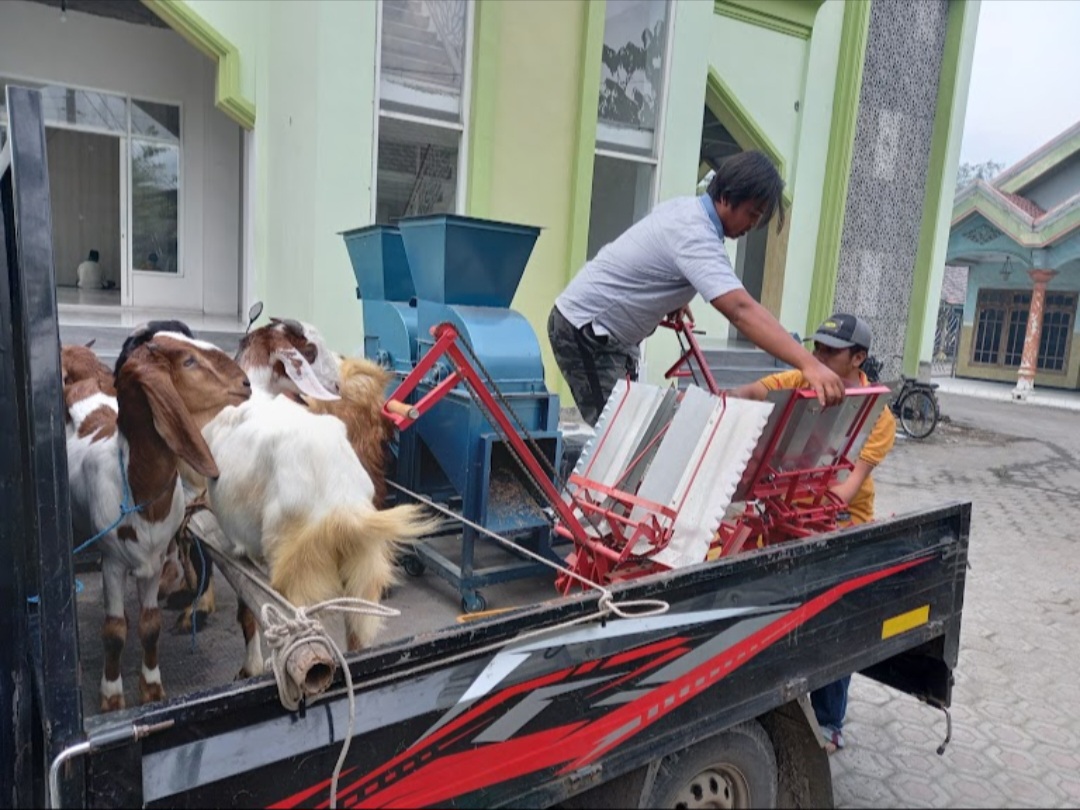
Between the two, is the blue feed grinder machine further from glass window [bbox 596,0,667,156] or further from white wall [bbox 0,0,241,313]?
white wall [bbox 0,0,241,313]

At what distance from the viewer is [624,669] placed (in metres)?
1.95

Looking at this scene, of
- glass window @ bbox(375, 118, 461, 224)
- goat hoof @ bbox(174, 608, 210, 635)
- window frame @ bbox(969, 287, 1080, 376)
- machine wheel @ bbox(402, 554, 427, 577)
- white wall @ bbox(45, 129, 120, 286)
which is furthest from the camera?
window frame @ bbox(969, 287, 1080, 376)

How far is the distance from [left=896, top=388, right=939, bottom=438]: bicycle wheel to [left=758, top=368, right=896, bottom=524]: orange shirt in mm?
10217

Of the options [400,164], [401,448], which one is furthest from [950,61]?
[401,448]

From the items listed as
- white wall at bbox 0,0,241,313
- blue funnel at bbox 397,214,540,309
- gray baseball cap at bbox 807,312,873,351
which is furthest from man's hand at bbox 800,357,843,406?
white wall at bbox 0,0,241,313

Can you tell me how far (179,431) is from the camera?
2.31 metres

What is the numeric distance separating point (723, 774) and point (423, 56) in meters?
7.25

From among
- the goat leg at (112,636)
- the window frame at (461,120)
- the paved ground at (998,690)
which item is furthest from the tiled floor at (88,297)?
the paved ground at (998,690)

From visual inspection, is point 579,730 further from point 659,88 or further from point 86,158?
point 86,158

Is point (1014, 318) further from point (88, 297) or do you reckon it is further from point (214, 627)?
point (214, 627)

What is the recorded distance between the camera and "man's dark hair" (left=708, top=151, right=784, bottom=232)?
3.16 metres

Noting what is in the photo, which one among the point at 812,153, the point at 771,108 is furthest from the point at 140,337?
the point at 812,153

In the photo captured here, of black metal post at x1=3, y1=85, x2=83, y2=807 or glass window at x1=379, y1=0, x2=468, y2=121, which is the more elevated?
glass window at x1=379, y1=0, x2=468, y2=121

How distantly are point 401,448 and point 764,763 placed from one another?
2.66 metres
